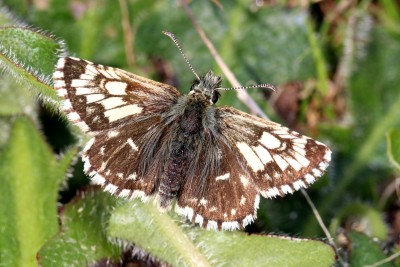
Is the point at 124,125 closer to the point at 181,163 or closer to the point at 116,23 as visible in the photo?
the point at 181,163

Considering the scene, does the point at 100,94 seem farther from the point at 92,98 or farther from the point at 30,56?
the point at 30,56

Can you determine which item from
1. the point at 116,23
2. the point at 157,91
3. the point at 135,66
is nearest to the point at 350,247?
the point at 157,91

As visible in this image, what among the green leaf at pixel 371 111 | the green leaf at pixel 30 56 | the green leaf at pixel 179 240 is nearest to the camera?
the green leaf at pixel 30 56

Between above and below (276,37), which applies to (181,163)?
below

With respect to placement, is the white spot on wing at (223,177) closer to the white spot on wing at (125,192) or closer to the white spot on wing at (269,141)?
the white spot on wing at (269,141)

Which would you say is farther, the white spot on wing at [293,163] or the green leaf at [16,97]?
the green leaf at [16,97]

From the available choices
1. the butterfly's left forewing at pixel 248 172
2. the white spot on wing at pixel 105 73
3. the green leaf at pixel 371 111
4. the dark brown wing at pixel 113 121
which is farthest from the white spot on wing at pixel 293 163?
the green leaf at pixel 371 111

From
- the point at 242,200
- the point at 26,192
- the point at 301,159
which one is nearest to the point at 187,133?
the point at 242,200
